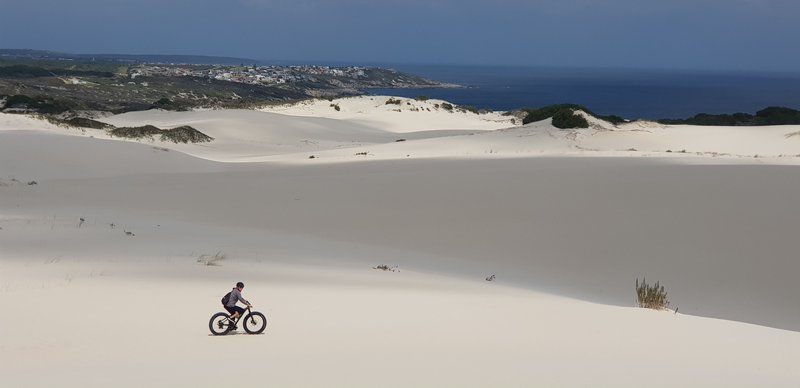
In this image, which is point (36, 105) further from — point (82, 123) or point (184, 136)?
point (184, 136)

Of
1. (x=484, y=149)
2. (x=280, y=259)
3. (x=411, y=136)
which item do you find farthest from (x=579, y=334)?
(x=411, y=136)

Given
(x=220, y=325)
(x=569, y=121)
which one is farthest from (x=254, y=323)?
(x=569, y=121)

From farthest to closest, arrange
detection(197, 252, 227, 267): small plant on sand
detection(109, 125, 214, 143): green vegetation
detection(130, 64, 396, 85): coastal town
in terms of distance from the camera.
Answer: detection(130, 64, 396, 85): coastal town → detection(109, 125, 214, 143): green vegetation → detection(197, 252, 227, 267): small plant on sand

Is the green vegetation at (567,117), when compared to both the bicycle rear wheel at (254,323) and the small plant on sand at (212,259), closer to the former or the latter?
the small plant on sand at (212,259)

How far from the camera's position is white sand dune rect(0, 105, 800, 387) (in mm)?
5074

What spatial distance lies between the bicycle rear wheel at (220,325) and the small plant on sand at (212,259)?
307cm

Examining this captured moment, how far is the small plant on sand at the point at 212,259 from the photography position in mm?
9143

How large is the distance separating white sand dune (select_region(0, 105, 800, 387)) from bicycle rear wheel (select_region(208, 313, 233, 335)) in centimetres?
15

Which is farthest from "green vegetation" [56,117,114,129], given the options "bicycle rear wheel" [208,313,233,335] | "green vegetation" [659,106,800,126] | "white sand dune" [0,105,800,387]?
"bicycle rear wheel" [208,313,233,335]

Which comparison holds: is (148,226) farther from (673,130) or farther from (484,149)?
(673,130)

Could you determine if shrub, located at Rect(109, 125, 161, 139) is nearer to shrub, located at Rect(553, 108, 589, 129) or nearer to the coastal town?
shrub, located at Rect(553, 108, 589, 129)

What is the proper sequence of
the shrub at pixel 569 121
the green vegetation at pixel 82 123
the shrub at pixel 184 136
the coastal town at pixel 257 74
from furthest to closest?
the coastal town at pixel 257 74 → the shrub at pixel 184 136 → the green vegetation at pixel 82 123 → the shrub at pixel 569 121

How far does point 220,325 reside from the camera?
236 inches

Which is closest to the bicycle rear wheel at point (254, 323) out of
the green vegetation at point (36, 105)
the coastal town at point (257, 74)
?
the green vegetation at point (36, 105)
